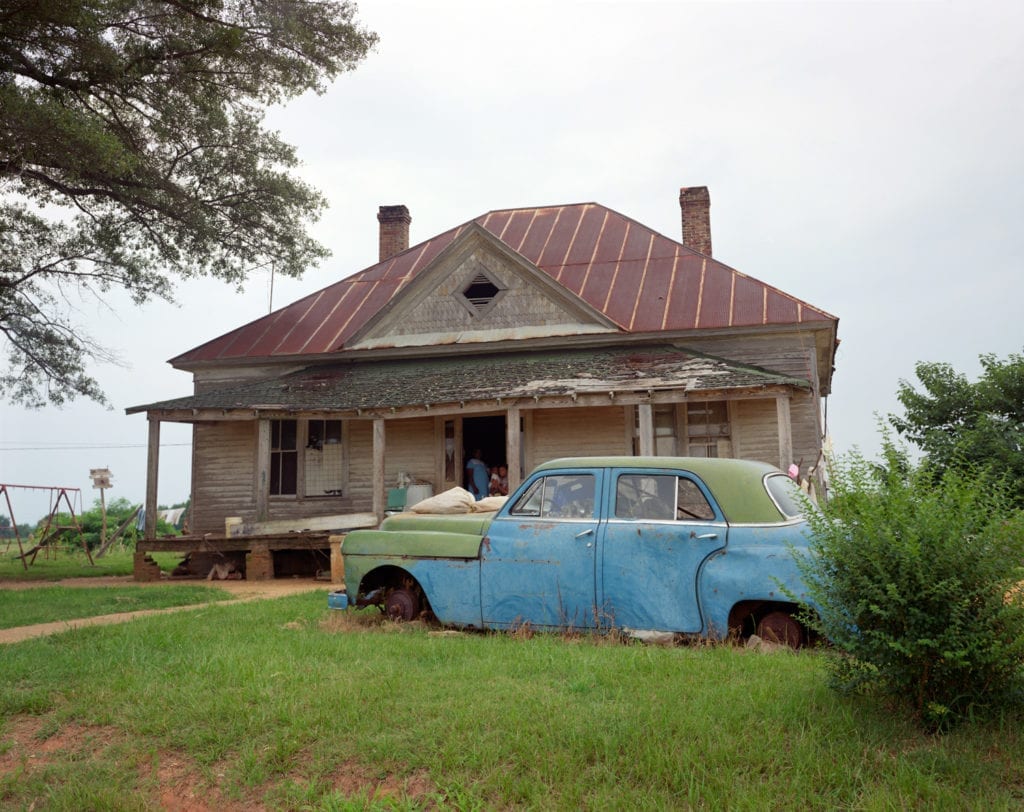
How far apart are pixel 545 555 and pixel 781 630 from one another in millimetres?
1854

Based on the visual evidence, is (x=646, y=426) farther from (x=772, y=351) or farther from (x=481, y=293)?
(x=481, y=293)

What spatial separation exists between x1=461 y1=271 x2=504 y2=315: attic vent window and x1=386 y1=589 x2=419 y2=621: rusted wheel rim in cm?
1162

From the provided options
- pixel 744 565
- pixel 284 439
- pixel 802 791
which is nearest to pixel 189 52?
pixel 284 439

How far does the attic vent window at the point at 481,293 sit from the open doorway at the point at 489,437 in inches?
119

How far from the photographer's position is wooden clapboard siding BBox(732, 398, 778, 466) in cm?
1598

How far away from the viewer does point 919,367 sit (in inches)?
704

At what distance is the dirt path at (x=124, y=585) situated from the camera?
899 cm

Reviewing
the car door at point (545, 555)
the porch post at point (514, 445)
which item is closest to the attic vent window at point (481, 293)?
the porch post at point (514, 445)

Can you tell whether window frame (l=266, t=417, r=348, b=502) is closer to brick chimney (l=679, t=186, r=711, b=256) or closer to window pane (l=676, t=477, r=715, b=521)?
brick chimney (l=679, t=186, r=711, b=256)

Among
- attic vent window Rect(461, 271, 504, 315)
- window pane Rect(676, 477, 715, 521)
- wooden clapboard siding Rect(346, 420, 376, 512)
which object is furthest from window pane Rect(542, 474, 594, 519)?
attic vent window Rect(461, 271, 504, 315)

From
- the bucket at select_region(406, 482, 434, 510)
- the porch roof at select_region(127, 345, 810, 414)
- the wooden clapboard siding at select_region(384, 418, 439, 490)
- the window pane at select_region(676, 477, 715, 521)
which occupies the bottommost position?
the window pane at select_region(676, 477, 715, 521)

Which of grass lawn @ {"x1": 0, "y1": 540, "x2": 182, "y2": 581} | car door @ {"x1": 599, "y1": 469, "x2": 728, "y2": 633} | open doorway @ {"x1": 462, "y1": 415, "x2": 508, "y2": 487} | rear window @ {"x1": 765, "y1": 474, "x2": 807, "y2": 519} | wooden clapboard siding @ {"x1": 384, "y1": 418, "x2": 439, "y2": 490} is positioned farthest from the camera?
open doorway @ {"x1": 462, "y1": 415, "x2": 508, "y2": 487}

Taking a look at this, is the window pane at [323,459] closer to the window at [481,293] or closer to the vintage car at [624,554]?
the window at [481,293]

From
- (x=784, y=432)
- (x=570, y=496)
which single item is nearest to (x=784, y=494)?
(x=570, y=496)
